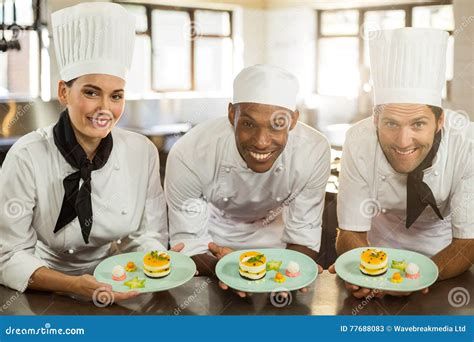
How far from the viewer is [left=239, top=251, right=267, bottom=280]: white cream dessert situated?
1.66 metres

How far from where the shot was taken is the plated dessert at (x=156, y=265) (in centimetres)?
167

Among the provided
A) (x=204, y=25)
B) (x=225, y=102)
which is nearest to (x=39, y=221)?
(x=225, y=102)

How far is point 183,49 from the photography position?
73.8 inches

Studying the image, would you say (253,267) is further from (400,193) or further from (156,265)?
(400,193)

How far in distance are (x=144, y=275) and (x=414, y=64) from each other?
40.1 inches

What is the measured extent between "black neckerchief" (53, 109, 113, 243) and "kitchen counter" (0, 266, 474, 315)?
245mm

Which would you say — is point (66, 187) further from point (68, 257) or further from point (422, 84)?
point (422, 84)

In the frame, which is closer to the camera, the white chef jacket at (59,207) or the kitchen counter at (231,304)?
the kitchen counter at (231,304)

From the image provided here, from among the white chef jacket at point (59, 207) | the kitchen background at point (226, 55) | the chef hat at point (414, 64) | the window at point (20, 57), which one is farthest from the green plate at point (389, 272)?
the window at point (20, 57)

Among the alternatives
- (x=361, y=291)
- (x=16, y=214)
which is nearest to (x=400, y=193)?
(x=361, y=291)

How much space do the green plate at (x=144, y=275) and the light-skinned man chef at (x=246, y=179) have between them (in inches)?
4.9

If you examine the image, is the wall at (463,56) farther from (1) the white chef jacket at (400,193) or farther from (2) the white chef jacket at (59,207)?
(2) the white chef jacket at (59,207)

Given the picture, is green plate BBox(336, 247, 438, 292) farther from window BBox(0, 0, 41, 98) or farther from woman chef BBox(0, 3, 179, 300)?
window BBox(0, 0, 41, 98)
